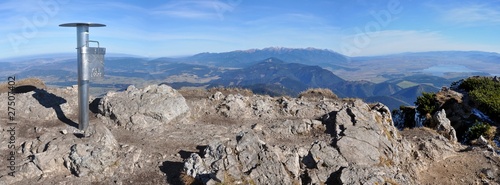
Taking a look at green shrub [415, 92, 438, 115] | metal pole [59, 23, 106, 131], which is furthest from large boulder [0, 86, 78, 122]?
green shrub [415, 92, 438, 115]

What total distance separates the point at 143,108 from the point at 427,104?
26.9 m

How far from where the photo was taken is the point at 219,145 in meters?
14.2

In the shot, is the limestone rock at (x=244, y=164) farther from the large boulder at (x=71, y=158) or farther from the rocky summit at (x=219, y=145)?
the large boulder at (x=71, y=158)

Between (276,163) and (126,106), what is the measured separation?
1095 cm

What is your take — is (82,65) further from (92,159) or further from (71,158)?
(92,159)

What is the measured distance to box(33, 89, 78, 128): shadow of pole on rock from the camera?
63.6 ft

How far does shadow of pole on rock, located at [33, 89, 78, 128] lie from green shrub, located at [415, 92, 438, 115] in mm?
29796

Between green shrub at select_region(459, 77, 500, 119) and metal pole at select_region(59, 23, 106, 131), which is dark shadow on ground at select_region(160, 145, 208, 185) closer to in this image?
metal pole at select_region(59, 23, 106, 131)

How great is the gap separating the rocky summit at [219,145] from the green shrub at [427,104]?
5504 millimetres

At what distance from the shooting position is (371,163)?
1540 cm

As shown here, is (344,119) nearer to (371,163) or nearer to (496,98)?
(371,163)

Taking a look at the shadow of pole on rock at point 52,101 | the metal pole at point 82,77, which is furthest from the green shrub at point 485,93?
the shadow of pole on rock at point 52,101

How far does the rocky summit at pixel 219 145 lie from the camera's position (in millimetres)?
13375

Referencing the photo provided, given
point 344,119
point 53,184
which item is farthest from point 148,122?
point 344,119
